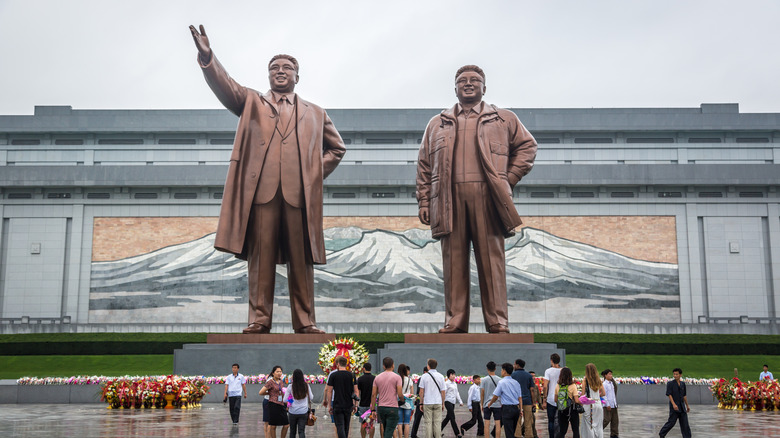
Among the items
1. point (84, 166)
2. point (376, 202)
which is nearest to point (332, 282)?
point (376, 202)

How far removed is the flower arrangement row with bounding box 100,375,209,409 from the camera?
1172 cm

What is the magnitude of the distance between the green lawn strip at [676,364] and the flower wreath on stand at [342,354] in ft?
34.2

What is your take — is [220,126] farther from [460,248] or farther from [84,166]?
[460,248]

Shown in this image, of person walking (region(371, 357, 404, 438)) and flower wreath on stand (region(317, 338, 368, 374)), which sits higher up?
flower wreath on stand (region(317, 338, 368, 374))

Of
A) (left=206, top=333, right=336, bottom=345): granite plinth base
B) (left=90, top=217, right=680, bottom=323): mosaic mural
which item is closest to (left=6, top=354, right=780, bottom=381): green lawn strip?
(left=90, top=217, right=680, bottom=323): mosaic mural

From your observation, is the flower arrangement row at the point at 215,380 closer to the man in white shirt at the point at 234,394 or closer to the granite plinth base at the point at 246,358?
the granite plinth base at the point at 246,358

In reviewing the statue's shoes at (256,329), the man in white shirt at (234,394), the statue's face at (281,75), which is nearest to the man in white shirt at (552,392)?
the man in white shirt at (234,394)

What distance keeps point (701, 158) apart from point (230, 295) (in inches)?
797

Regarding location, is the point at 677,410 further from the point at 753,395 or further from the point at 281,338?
the point at 281,338

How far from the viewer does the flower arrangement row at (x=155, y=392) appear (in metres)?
11.7

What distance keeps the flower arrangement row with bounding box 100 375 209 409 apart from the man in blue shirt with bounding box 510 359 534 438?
5.69 meters

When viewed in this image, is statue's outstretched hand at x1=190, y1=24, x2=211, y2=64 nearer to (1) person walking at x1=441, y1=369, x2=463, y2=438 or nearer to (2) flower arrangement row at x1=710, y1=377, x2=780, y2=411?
(1) person walking at x1=441, y1=369, x2=463, y2=438

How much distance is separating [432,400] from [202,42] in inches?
236

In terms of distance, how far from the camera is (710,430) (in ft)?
30.2
